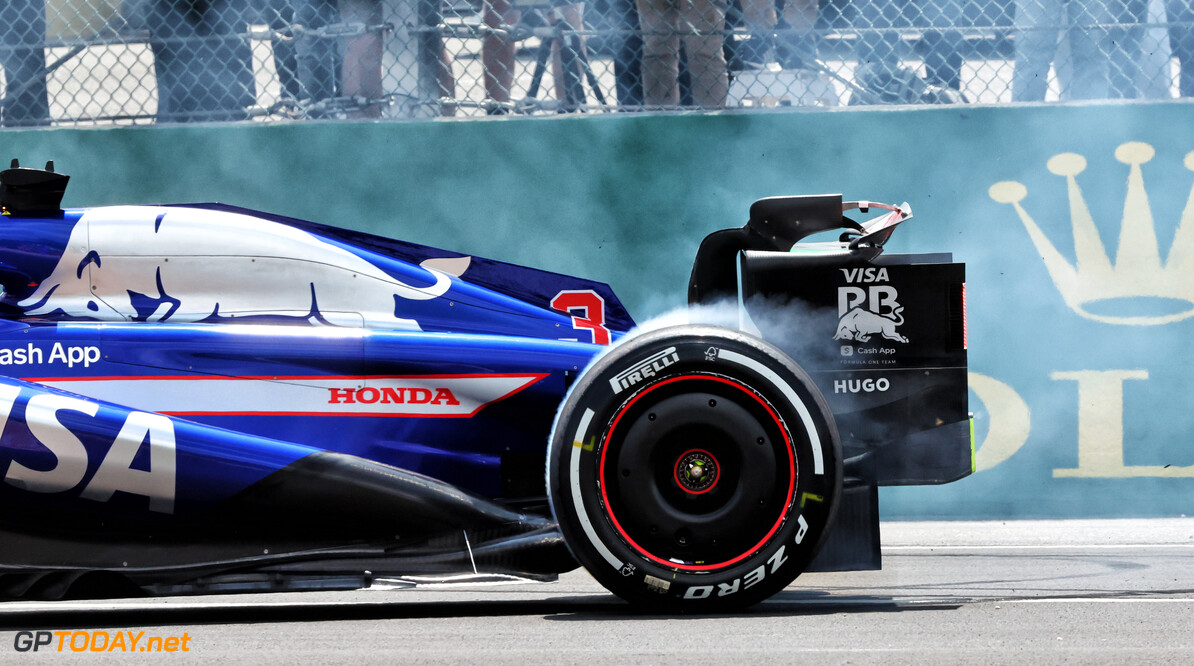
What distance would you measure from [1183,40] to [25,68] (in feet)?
19.3

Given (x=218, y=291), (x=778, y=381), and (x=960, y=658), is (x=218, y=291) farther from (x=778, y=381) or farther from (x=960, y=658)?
(x=960, y=658)

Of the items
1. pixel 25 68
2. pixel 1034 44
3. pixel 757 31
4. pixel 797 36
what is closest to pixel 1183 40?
pixel 1034 44

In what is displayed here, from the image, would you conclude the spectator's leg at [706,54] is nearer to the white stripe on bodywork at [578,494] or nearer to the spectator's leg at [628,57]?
the spectator's leg at [628,57]

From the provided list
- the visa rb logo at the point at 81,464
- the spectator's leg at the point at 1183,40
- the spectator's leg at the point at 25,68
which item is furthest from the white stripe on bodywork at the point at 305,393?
the spectator's leg at the point at 1183,40

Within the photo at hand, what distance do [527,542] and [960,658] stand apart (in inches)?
48.5

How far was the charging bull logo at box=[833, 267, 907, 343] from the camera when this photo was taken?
13.4 feet

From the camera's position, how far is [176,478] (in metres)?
3.83

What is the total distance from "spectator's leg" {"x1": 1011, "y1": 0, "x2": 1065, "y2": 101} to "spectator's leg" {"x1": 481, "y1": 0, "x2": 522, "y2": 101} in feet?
8.23

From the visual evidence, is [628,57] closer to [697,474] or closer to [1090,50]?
[1090,50]

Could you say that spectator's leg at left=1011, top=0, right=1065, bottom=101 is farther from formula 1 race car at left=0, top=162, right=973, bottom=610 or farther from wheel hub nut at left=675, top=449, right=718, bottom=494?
wheel hub nut at left=675, top=449, right=718, bottom=494

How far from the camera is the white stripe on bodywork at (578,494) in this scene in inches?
149

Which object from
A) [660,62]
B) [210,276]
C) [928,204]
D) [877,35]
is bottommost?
[210,276]

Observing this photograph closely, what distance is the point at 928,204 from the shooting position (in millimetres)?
6922

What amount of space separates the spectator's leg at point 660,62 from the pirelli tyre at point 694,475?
3.52 m
